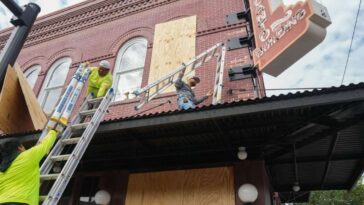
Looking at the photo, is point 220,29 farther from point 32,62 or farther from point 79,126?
point 32,62

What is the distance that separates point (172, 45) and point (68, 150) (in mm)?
4861

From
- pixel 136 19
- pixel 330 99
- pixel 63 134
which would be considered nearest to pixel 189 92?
pixel 63 134

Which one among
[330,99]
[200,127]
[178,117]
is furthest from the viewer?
[200,127]

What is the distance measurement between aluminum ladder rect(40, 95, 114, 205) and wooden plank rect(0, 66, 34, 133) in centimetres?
97

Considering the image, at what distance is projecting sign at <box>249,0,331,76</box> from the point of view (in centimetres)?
511

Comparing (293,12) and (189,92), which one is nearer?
(293,12)

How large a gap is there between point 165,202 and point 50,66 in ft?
27.3

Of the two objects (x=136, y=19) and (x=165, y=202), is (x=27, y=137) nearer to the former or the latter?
(x=165, y=202)

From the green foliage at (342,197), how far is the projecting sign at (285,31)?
75.1ft

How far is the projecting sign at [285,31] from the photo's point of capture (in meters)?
5.11

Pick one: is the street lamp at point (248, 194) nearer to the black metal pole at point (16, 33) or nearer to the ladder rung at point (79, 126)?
the ladder rung at point (79, 126)

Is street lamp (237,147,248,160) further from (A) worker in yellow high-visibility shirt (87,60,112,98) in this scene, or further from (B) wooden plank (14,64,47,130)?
(B) wooden plank (14,64,47,130)

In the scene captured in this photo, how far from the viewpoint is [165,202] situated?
589 centimetres

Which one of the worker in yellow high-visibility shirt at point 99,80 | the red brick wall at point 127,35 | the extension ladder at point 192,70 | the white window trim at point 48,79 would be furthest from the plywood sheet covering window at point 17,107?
the white window trim at point 48,79
